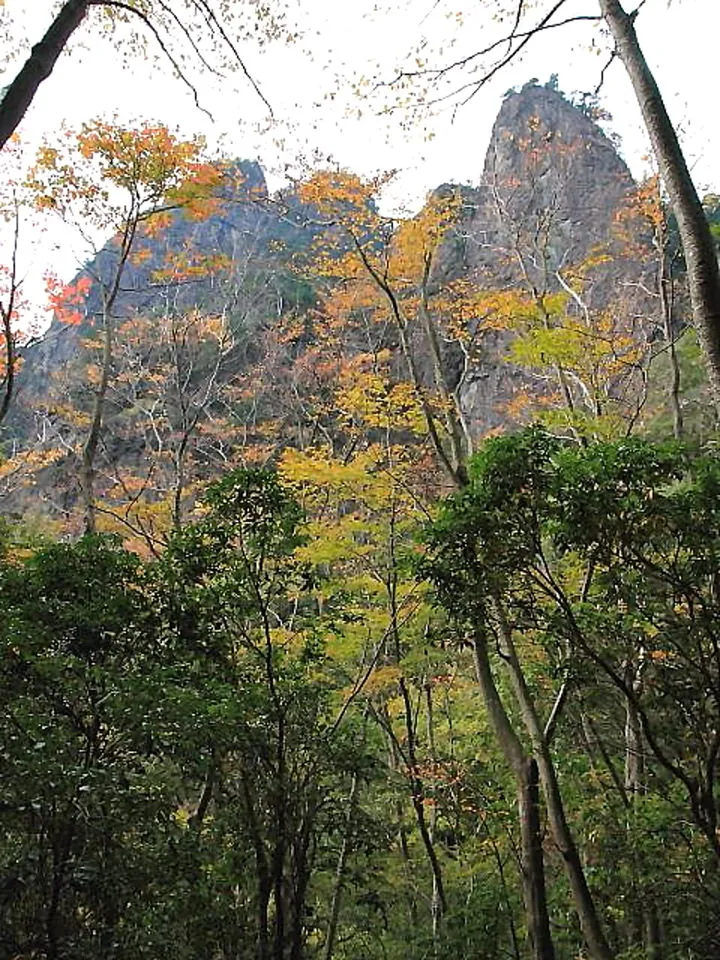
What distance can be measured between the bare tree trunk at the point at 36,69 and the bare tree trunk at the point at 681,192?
9.12ft

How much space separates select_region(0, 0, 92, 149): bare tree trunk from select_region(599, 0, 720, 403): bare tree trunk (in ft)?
9.12

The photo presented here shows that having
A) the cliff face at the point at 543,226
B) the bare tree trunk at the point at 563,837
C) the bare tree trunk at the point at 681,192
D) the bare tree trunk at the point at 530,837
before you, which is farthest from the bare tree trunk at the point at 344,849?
the cliff face at the point at 543,226

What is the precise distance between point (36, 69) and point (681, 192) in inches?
121

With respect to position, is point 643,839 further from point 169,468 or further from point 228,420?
point 228,420

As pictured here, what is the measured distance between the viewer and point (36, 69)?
3.65 m

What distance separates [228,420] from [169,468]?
6.85 feet

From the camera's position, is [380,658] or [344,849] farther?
[380,658]

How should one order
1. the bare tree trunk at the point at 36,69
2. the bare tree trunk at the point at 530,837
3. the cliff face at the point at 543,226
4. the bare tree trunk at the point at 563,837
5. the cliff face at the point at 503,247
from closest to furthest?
1. the bare tree trunk at the point at 36,69
2. the bare tree trunk at the point at 563,837
3. the bare tree trunk at the point at 530,837
4. the cliff face at the point at 543,226
5. the cliff face at the point at 503,247

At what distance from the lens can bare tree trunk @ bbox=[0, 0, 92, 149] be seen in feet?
11.6

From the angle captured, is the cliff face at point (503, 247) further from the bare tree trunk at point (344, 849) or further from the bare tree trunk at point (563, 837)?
the bare tree trunk at point (344, 849)

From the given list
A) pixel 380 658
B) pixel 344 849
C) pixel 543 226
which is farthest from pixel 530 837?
pixel 543 226

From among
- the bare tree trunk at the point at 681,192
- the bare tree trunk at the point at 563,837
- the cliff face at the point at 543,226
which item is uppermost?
the cliff face at the point at 543,226

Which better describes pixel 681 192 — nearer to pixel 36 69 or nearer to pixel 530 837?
pixel 36 69

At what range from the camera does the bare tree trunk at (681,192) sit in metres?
3.39
